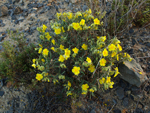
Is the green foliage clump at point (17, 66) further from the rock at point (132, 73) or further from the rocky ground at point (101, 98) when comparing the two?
the rock at point (132, 73)

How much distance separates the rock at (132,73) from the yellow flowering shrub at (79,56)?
0.21 meters

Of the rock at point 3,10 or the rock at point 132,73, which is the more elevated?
the rock at point 3,10

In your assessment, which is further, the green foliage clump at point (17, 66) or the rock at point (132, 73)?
the green foliage clump at point (17, 66)

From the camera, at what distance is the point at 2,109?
2188mm

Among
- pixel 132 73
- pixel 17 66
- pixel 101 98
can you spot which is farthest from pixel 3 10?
pixel 132 73

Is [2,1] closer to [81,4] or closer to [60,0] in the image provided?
[60,0]

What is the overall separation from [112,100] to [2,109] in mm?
2145

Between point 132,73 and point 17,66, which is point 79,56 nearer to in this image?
point 132,73

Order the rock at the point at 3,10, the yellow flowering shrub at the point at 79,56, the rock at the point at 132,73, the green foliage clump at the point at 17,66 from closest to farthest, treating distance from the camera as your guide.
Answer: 1. the yellow flowering shrub at the point at 79,56
2. the rock at the point at 132,73
3. the green foliage clump at the point at 17,66
4. the rock at the point at 3,10

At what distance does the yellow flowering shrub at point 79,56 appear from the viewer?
193 centimetres

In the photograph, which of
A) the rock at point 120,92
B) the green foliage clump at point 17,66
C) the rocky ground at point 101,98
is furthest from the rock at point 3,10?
the rock at point 120,92

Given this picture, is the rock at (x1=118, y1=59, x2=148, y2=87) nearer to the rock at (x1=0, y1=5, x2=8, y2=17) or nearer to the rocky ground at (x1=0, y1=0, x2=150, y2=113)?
the rocky ground at (x1=0, y1=0, x2=150, y2=113)

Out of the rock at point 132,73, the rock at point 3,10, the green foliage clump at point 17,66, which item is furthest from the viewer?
the rock at point 3,10

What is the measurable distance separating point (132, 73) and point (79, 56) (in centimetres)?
107
